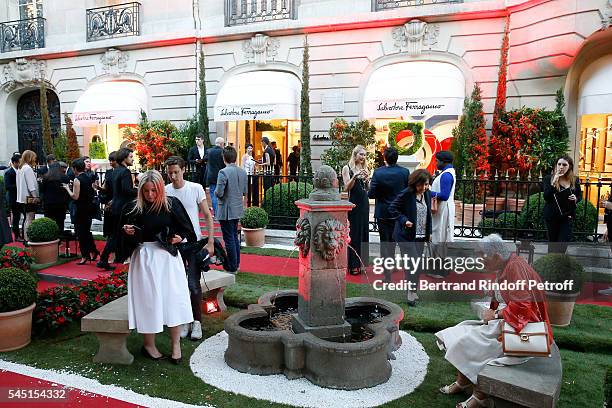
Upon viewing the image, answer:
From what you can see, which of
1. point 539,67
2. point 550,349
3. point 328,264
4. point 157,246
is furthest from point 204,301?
point 539,67

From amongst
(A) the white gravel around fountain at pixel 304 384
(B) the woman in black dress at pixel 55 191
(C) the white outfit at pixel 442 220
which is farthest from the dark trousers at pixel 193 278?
(B) the woman in black dress at pixel 55 191

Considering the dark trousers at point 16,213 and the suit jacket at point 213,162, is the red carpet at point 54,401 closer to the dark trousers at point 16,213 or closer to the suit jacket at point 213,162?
the suit jacket at point 213,162

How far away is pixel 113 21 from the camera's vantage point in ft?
63.7

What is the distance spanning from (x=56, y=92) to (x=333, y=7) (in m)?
12.8

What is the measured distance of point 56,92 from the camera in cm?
2116

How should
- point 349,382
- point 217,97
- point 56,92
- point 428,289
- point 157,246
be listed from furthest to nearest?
point 56,92 < point 217,97 < point 428,289 < point 157,246 < point 349,382

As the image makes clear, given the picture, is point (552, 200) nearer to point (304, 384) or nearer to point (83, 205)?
point (304, 384)

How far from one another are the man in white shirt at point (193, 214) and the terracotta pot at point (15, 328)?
5.84 ft

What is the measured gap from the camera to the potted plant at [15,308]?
5488 mm

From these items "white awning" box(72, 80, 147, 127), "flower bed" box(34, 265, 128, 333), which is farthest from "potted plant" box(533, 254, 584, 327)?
"white awning" box(72, 80, 147, 127)

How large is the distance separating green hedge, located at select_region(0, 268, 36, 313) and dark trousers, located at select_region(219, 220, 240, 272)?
9.96 feet

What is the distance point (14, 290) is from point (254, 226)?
222 inches

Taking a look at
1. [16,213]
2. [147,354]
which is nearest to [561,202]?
[147,354]

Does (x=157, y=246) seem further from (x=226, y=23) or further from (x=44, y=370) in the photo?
(x=226, y=23)
